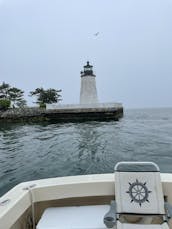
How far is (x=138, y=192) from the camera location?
84.0 inches

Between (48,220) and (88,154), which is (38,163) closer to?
(88,154)

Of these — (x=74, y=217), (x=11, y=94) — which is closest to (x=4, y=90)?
(x=11, y=94)

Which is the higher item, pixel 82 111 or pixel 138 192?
pixel 82 111

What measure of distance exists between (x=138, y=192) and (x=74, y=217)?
0.59 m

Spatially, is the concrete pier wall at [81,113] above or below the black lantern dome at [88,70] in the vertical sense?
below

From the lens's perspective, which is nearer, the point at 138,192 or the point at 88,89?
the point at 138,192

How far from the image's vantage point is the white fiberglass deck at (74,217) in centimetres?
200

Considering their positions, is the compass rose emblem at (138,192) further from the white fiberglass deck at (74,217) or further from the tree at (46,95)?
the tree at (46,95)

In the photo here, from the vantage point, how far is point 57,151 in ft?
31.4

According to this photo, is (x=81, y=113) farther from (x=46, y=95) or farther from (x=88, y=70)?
(x=46, y=95)

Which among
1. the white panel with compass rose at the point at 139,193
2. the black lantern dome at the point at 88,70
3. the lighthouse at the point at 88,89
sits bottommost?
the white panel with compass rose at the point at 139,193

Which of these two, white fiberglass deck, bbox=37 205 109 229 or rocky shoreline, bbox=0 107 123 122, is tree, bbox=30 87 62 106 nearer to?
rocky shoreline, bbox=0 107 123 122

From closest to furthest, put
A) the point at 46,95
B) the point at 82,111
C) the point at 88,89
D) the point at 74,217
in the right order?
the point at 74,217, the point at 82,111, the point at 88,89, the point at 46,95

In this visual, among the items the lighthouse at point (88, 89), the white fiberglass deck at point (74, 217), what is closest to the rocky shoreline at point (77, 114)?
the lighthouse at point (88, 89)
